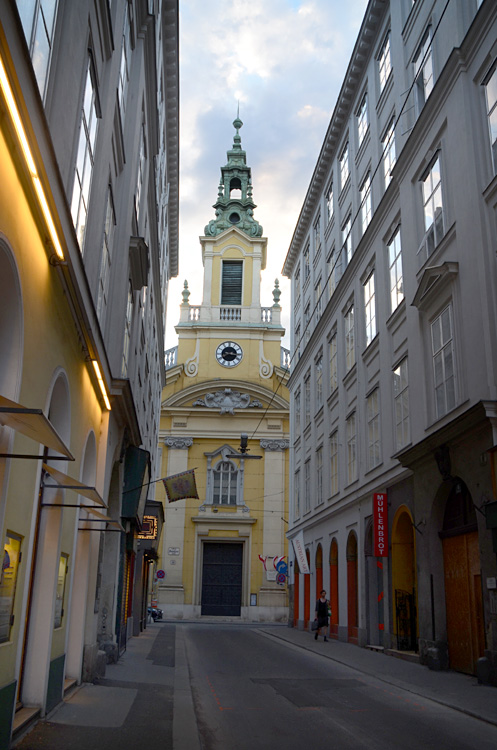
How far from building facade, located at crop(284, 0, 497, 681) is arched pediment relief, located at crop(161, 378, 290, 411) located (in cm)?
1483

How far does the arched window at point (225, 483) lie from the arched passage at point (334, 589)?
60.2ft

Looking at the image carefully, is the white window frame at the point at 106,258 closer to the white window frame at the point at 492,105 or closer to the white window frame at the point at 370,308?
the white window frame at the point at 492,105

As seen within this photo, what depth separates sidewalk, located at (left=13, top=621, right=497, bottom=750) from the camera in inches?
309

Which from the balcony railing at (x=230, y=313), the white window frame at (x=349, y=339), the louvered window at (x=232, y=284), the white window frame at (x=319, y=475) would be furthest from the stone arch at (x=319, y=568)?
the louvered window at (x=232, y=284)

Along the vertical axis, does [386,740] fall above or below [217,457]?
below

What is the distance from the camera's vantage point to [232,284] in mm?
50938

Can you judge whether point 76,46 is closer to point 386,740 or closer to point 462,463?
point 386,740

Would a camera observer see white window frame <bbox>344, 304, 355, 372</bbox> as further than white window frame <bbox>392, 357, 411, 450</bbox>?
Yes

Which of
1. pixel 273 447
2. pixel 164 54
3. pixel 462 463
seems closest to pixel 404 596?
pixel 462 463

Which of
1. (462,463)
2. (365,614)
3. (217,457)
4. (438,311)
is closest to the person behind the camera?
(462,463)

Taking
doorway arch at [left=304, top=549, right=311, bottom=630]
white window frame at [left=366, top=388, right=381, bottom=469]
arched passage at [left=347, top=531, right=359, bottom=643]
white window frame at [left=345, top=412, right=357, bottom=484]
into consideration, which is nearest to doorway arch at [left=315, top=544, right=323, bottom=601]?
doorway arch at [left=304, top=549, right=311, bottom=630]

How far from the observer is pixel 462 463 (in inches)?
588

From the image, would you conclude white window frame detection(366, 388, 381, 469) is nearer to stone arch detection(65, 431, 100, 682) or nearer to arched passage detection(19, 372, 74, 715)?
stone arch detection(65, 431, 100, 682)

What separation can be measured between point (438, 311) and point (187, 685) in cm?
1015
